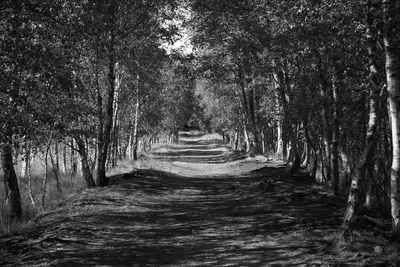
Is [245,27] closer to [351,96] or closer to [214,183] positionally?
[351,96]

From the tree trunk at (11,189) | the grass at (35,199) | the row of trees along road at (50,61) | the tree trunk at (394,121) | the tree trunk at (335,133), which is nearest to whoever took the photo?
the tree trunk at (394,121)

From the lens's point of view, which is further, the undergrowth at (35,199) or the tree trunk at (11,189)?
the tree trunk at (11,189)

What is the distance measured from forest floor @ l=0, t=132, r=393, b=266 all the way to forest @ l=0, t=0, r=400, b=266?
63cm

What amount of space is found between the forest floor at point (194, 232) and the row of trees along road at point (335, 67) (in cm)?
104

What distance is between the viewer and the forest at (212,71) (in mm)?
9320

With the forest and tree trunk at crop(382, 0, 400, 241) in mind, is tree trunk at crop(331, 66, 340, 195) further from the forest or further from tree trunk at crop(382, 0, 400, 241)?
tree trunk at crop(382, 0, 400, 241)

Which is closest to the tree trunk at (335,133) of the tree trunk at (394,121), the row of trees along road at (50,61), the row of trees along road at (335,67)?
the row of trees along road at (335,67)

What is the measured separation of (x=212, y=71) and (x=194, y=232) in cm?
1928

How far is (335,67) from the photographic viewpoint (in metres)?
14.2

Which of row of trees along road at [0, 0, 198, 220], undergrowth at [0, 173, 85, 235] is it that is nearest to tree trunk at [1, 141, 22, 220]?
row of trees along road at [0, 0, 198, 220]

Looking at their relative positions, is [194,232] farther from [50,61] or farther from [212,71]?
[212,71]

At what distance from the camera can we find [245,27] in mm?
19547

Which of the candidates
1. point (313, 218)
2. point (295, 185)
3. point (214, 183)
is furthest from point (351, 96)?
point (214, 183)

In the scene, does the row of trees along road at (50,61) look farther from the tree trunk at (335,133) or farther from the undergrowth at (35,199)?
the tree trunk at (335,133)
